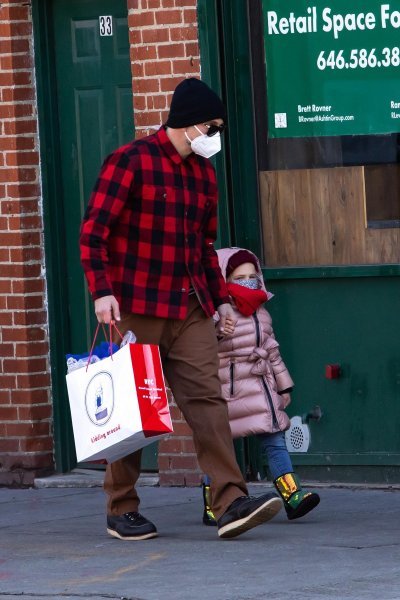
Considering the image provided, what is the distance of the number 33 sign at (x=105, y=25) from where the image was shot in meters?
9.27

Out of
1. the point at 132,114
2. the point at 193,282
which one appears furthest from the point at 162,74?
the point at 193,282

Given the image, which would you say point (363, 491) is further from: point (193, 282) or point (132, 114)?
point (132, 114)

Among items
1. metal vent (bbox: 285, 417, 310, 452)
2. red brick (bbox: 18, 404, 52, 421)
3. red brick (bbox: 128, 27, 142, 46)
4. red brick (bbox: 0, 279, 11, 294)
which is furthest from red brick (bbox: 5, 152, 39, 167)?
metal vent (bbox: 285, 417, 310, 452)

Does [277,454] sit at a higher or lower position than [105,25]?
lower

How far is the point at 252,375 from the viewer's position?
25.6 ft

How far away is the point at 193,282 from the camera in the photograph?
24.1ft

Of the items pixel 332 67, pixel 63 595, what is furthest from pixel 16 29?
pixel 63 595

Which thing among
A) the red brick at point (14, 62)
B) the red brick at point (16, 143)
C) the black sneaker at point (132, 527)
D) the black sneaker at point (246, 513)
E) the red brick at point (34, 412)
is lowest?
the black sneaker at point (132, 527)

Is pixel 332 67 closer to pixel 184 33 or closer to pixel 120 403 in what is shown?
pixel 184 33

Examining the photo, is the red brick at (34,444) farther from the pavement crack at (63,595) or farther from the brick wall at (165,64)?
the pavement crack at (63,595)

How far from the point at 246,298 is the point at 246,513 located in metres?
1.09

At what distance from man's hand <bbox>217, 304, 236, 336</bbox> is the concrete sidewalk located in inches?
35.9

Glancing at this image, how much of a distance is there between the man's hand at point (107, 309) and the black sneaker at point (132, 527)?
1.00 meters

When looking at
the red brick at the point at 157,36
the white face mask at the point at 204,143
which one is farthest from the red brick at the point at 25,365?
the white face mask at the point at 204,143
